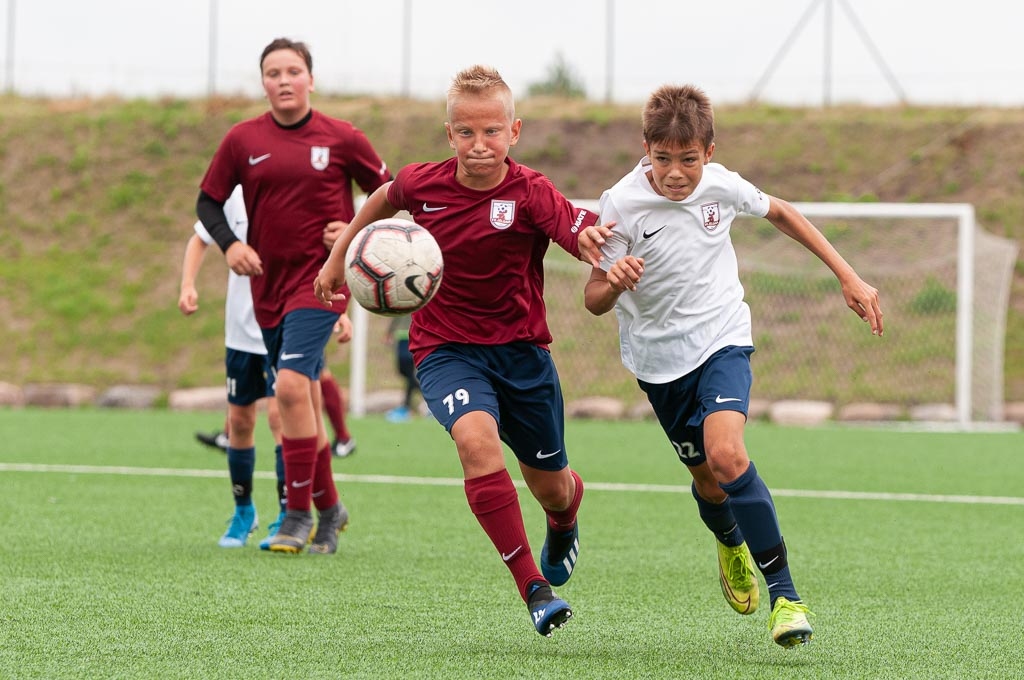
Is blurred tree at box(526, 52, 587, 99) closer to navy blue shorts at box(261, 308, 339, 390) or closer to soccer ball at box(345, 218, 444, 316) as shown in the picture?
navy blue shorts at box(261, 308, 339, 390)

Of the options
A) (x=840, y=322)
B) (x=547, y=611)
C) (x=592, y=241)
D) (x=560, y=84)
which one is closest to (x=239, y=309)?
(x=592, y=241)

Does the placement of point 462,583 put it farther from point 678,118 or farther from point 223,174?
point 223,174

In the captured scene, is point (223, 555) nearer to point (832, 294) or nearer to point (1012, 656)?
point (1012, 656)

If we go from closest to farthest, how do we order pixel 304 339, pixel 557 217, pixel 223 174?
pixel 557 217, pixel 304 339, pixel 223 174

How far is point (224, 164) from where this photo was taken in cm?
597

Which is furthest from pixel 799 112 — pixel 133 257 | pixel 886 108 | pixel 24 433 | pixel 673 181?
pixel 673 181

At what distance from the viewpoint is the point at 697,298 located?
448 centimetres

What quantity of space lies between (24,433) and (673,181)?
31.2ft

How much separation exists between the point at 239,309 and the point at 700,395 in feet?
10.5

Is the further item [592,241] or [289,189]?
[289,189]

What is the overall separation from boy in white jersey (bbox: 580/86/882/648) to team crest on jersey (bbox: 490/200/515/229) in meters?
0.32

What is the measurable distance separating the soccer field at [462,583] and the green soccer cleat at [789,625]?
81 millimetres

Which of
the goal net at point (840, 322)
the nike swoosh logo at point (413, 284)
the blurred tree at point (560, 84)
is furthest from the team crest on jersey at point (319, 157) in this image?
the blurred tree at point (560, 84)

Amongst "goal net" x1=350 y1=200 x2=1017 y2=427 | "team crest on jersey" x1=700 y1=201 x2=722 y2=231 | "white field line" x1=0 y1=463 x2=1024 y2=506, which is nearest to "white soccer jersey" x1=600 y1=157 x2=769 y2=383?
"team crest on jersey" x1=700 y1=201 x2=722 y2=231
